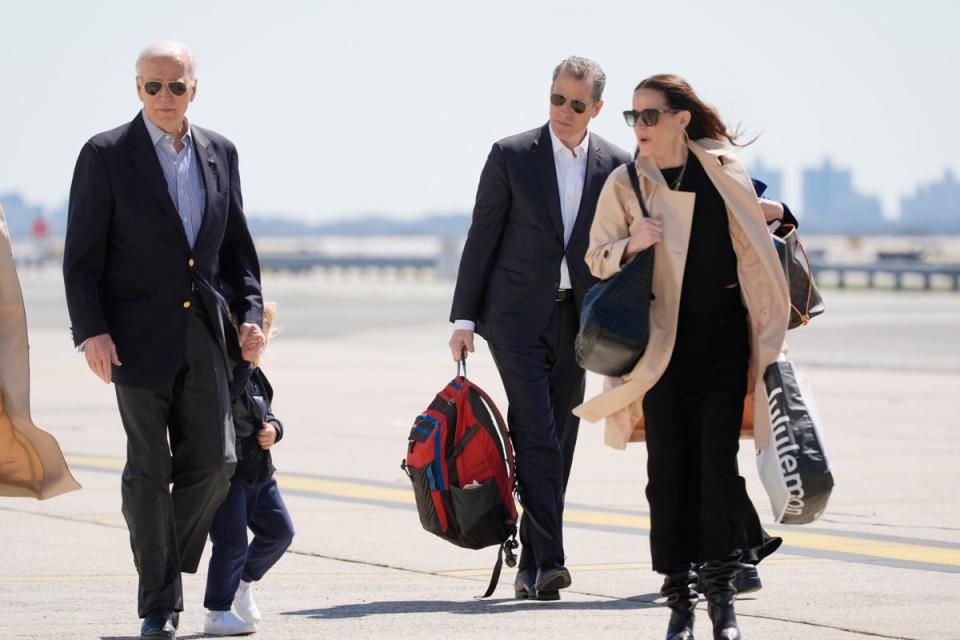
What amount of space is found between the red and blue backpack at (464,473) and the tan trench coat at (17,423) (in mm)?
1605

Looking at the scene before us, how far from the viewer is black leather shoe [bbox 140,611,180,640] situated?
6.40 meters

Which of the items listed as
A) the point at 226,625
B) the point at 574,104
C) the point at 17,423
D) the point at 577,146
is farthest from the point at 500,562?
the point at 17,423

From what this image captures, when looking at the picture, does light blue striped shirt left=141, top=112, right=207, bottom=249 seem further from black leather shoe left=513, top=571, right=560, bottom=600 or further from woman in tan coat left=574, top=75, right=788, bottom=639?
black leather shoe left=513, top=571, right=560, bottom=600

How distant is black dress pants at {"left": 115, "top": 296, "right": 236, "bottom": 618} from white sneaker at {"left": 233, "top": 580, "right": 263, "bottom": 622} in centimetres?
35

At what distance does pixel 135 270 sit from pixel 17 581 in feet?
6.36

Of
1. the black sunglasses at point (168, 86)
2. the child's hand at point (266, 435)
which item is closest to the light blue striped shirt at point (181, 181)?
the black sunglasses at point (168, 86)

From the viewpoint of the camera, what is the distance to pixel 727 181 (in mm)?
6371

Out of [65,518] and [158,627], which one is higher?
[158,627]

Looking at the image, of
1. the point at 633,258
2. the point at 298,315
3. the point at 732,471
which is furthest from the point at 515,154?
the point at 298,315

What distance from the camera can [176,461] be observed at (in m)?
Answer: 6.64

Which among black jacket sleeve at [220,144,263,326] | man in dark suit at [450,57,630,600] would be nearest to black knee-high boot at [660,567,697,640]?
man in dark suit at [450,57,630,600]

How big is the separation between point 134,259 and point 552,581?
2.11 metres

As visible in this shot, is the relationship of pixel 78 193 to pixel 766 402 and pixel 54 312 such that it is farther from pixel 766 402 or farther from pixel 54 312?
pixel 54 312

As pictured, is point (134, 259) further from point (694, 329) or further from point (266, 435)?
point (694, 329)
